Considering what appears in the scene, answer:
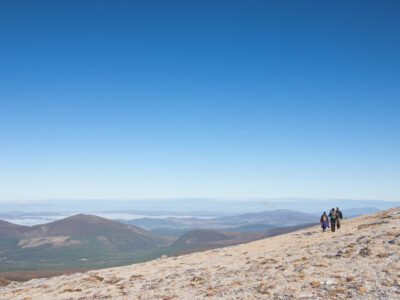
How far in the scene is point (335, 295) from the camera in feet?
46.8

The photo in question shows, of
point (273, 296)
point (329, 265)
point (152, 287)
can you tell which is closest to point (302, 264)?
point (329, 265)

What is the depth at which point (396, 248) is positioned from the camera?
1952 centimetres

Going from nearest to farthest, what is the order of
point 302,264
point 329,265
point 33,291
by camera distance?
point 329,265 < point 302,264 < point 33,291

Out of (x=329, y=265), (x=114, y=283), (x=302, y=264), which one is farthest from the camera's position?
(x=114, y=283)

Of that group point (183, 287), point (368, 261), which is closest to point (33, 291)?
point (183, 287)

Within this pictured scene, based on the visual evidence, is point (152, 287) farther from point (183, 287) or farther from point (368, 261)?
point (368, 261)

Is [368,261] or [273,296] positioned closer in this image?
[273,296]

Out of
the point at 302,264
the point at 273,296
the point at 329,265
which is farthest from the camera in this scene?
the point at 302,264

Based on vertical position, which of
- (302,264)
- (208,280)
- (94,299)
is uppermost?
(302,264)

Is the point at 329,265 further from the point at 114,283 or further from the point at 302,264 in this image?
the point at 114,283

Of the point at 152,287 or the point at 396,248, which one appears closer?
the point at 396,248

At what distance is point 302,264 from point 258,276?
3359 mm

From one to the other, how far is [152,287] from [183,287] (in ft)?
9.50

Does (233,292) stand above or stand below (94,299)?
above
